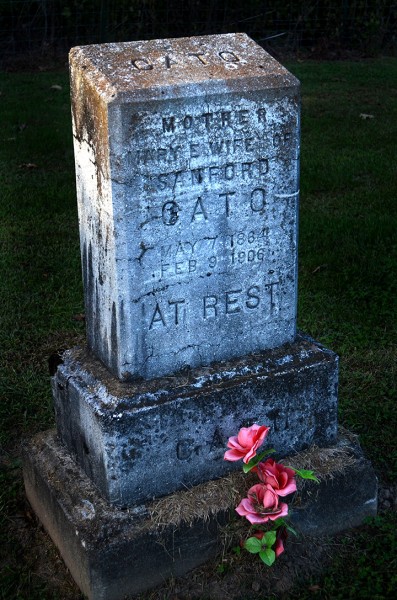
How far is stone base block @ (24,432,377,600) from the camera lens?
299 centimetres

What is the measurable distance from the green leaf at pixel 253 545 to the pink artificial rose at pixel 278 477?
0.60 ft

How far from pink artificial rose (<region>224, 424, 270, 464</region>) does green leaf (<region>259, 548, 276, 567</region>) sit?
0.30 metres

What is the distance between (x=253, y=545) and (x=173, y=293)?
0.90 m

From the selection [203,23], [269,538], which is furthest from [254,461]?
[203,23]

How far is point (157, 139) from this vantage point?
286 centimetres

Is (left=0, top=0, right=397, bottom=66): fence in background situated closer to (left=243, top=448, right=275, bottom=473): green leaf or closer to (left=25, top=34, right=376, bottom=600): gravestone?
(left=25, top=34, right=376, bottom=600): gravestone

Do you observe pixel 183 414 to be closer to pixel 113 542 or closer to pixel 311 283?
pixel 113 542

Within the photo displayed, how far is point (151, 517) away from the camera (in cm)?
306

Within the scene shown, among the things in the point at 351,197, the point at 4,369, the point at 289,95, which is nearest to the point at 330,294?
the point at 351,197

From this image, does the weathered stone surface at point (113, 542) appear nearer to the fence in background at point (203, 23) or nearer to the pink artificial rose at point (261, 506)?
the pink artificial rose at point (261, 506)

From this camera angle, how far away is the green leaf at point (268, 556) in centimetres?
291

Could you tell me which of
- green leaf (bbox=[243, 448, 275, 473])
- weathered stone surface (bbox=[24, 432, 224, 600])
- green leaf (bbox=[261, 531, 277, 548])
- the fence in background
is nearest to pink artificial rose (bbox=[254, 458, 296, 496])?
green leaf (bbox=[243, 448, 275, 473])

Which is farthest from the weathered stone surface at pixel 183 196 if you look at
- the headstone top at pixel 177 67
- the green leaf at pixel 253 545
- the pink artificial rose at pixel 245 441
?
the green leaf at pixel 253 545

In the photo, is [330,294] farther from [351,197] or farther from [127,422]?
[127,422]
